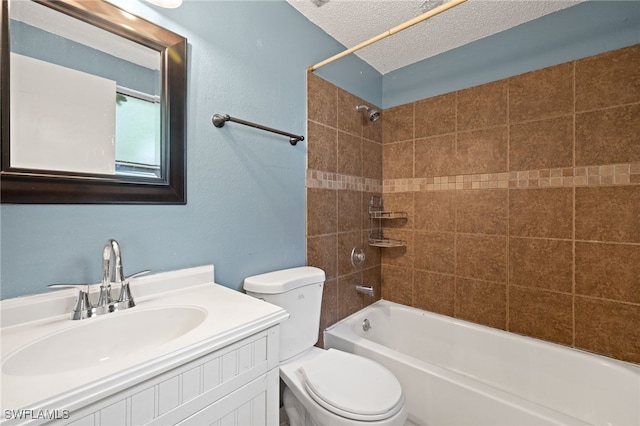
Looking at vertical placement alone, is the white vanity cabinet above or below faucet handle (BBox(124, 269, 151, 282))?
below

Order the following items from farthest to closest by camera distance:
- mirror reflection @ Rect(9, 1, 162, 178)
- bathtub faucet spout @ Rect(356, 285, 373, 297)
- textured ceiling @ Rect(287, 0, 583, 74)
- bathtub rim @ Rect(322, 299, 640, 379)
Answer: bathtub faucet spout @ Rect(356, 285, 373, 297) < textured ceiling @ Rect(287, 0, 583, 74) < bathtub rim @ Rect(322, 299, 640, 379) < mirror reflection @ Rect(9, 1, 162, 178)

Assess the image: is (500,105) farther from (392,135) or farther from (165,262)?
(165,262)

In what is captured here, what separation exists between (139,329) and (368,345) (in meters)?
1.19

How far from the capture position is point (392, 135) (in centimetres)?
228

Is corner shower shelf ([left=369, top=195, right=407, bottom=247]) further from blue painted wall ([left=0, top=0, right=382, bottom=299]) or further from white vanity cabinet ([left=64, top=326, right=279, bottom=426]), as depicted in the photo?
white vanity cabinet ([left=64, top=326, right=279, bottom=426])

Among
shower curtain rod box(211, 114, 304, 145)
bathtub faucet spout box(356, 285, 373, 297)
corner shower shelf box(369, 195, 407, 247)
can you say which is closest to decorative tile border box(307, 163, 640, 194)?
corner shower shelf box(369, 195, 407, 247)

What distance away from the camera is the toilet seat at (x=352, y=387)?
3.27 feet

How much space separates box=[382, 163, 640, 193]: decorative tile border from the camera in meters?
1.41

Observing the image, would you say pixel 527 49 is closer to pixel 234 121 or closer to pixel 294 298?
pixel 234 121

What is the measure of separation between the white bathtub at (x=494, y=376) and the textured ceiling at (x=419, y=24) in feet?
6.47

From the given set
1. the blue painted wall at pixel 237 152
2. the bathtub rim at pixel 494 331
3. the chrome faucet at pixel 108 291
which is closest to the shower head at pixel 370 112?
the blue painted wall at pixel 237 152

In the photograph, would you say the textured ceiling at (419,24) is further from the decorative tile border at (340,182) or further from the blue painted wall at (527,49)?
the decorative tile border at (340,182)

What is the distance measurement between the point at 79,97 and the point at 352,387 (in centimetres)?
148

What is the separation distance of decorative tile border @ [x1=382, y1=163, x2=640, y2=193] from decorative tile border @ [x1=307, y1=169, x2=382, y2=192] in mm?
235
